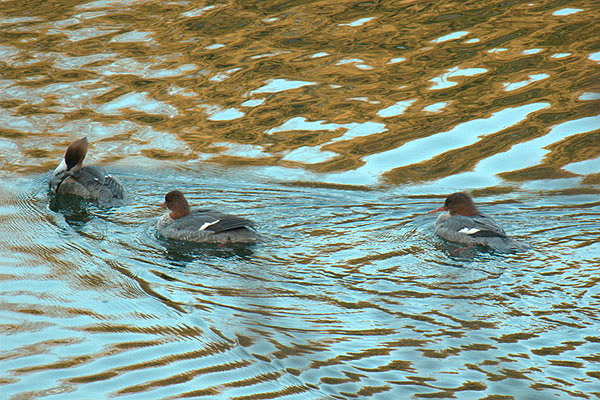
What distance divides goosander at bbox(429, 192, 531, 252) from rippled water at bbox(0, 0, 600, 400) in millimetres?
151

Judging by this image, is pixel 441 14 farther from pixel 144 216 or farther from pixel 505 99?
pixel 144 216

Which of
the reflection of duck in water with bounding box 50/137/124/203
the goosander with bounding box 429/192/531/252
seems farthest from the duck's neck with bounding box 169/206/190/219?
the goosander with bounding box 429/192/531/252

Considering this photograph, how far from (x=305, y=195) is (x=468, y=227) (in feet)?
7.18

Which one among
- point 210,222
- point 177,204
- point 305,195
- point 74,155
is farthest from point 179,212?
point 74,155

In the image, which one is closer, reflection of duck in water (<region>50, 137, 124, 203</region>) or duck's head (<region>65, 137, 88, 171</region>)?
reflection of duck in water (<region>50, 137, 124, 203</region>)

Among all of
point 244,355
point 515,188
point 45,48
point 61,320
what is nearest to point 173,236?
point 61,320

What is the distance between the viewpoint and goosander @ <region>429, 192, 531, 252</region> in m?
8.43

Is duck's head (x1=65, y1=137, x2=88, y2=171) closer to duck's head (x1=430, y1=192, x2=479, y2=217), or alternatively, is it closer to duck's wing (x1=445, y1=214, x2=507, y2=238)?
duck's head (x1=430, y1=192, x2=479, y2=217)

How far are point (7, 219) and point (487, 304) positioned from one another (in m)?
5.65

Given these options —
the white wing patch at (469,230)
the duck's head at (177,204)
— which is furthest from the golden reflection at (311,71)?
the white wing patch at (469,230)

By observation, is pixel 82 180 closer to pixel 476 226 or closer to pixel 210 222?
pixel 210 222

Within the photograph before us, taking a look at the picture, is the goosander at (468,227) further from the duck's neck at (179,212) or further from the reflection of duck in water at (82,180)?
the reflection of duck in water at (82,180)

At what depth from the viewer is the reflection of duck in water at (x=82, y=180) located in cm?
1013

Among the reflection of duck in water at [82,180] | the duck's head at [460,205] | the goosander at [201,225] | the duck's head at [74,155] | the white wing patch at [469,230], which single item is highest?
the duck's head at [74,155]
